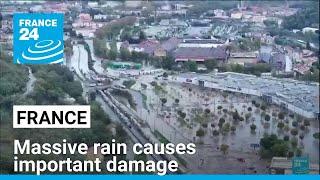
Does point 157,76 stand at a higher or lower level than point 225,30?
lower

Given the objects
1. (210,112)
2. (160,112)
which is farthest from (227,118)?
(160,112)

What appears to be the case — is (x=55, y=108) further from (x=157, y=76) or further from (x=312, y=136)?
(x=312, y=136)

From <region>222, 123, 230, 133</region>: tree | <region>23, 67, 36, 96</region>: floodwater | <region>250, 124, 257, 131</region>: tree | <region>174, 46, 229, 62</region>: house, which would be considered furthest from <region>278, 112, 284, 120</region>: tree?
<region>23, 67, 36, 96</region>: floodwater

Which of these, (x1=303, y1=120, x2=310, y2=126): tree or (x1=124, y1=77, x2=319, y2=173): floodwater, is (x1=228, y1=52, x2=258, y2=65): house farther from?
(x1=303, y1=120, x2=310, y2=126): tree

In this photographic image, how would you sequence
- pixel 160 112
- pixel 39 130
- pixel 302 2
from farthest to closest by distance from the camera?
pixel 302 2 → pixel 160 112 → pixel 39 130

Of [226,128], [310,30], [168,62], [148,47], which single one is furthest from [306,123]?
[148,47]
